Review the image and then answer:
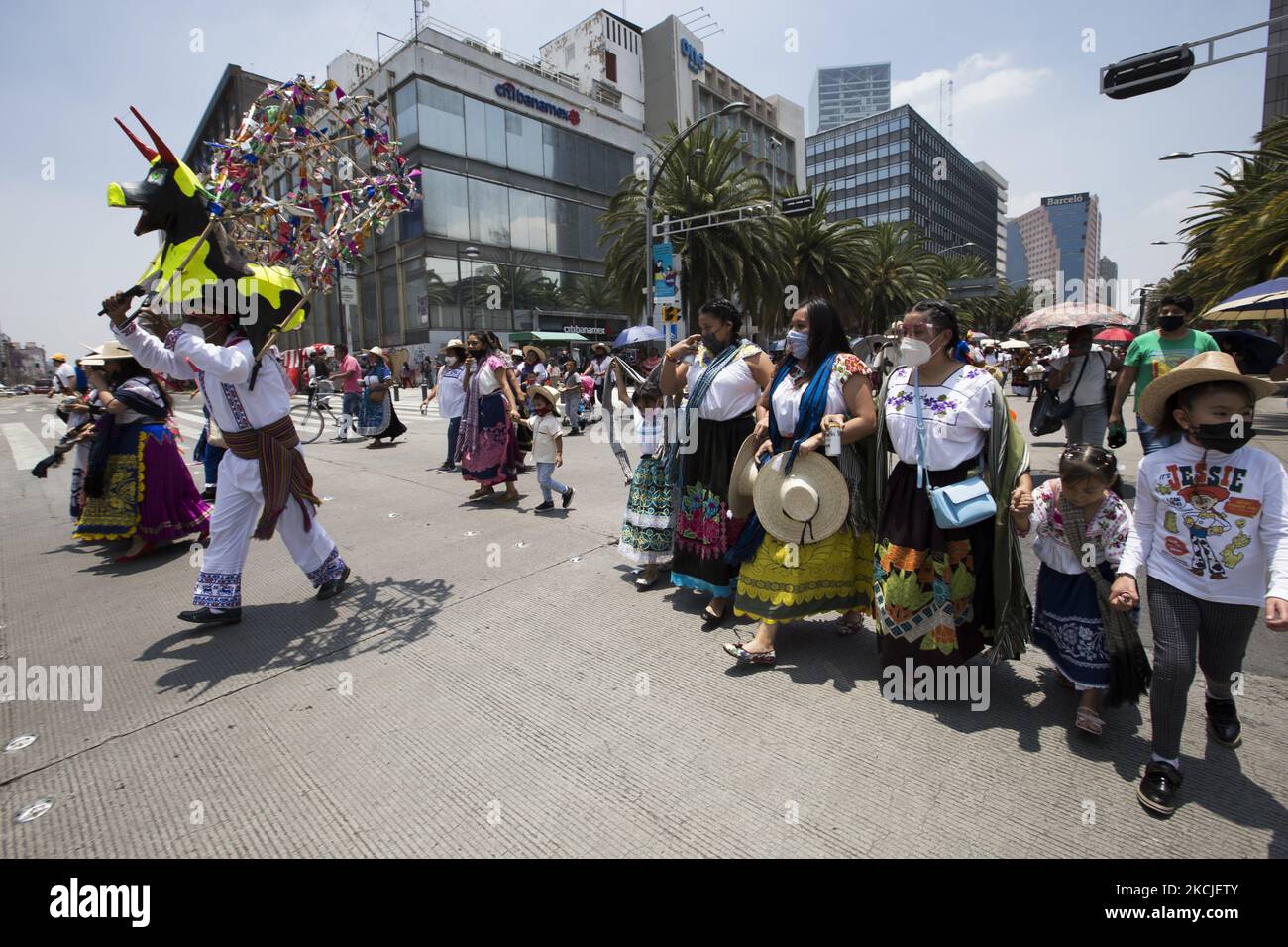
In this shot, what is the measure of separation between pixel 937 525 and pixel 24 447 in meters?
19.0

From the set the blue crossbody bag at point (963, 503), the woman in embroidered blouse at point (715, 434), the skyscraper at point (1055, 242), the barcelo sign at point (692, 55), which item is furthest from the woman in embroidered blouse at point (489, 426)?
the skyscraper at point (1055, 242)

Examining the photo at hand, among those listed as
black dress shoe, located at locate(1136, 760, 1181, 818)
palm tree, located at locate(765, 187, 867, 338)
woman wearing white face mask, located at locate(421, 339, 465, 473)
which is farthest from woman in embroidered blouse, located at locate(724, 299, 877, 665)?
palm tree, located at locate(765, 187, 867, 338)

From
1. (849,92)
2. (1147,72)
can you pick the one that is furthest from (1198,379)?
(849,92)

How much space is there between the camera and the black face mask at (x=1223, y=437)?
7.12 ft

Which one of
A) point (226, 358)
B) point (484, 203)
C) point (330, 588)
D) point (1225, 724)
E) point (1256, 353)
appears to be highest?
point (484, 203)

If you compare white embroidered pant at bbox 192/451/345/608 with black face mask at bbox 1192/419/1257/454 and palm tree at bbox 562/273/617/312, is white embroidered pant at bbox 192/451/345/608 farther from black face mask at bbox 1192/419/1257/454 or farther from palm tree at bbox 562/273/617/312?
palm tree at bbox 562/273/617/312

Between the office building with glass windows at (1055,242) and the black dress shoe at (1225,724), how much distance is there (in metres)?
166

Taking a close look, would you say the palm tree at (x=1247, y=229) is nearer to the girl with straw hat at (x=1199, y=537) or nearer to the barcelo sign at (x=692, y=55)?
the girl with straw hat at (x=1199, y=537)

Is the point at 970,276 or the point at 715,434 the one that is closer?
the point at 715,434

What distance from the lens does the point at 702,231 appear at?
76.8 ft

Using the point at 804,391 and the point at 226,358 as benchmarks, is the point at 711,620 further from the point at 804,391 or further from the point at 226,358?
the point at 226,358

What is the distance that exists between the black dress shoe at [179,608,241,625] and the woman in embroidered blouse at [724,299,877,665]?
10.0 ft

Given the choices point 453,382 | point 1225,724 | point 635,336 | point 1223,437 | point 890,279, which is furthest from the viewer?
point 890,279
